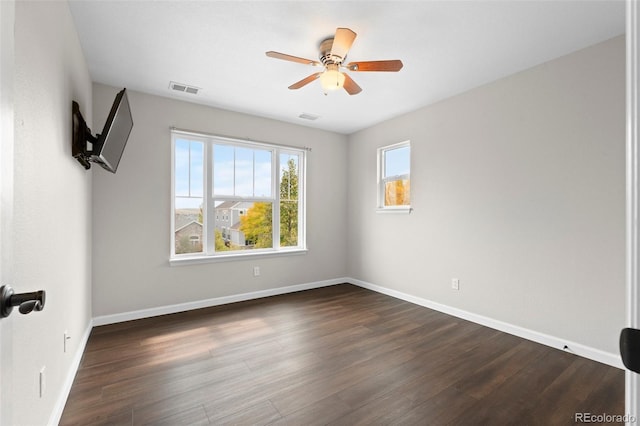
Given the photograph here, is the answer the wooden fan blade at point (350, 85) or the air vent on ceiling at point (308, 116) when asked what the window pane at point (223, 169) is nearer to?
the air vent on ceiling at point (308, 116)

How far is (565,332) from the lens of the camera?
8.63 feet

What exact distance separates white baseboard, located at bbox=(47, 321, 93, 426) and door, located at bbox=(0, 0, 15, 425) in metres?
1.39

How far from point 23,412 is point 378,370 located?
2.05 m

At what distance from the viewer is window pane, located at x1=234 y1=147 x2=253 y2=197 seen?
13.7 ft

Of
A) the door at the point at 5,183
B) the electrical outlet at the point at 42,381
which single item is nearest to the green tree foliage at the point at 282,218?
the electrical outlet at the point at 42,381

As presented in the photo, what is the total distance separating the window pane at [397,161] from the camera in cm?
423

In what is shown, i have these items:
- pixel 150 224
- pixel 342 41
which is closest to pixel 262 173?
pixel 150 224

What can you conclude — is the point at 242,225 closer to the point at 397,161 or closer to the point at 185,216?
the point at 185,216

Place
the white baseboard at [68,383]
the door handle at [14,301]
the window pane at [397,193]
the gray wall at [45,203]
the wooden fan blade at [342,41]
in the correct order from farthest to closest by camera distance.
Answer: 1. the window pane at [397,193]
2. the wooden fan blade at [342,41]
3. the white baseboard at [68,383]
4. the gray wall at [45,203]
5. the door handle at [14,301]

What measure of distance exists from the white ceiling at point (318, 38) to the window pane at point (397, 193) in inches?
51.2

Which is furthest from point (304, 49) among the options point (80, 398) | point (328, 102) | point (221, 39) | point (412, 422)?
point (80, 398)

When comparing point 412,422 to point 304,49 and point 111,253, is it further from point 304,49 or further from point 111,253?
point 111,253

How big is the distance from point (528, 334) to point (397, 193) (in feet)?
7.52

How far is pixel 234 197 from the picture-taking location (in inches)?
163
